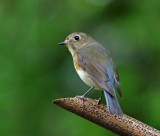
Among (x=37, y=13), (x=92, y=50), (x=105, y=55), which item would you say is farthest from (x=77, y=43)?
(x=37, y=13)

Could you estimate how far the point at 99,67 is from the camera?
122 inches

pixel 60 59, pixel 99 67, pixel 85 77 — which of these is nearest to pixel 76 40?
pixel 85 77

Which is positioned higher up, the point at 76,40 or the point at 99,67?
the point at 76,40

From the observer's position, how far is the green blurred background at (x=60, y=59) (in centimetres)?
430

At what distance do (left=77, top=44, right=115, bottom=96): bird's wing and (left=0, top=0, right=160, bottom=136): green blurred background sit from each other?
91 cm

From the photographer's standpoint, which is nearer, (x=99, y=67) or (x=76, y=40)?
(x=99, y=67)

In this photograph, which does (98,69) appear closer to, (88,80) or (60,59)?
(88,80)

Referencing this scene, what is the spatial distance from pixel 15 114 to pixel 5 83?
29 cm

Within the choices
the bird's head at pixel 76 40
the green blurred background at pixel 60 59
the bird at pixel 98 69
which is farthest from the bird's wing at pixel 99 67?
the green blurred background at pixel 60 59

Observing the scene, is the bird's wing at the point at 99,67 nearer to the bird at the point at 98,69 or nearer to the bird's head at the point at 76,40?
the bird at the point at 98,69

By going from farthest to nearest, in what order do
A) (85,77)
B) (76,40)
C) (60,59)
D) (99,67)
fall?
(60,59), (76,40), (85,77), (99,67)

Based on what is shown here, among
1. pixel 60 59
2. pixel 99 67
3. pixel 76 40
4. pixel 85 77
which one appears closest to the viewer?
pixel 99 67

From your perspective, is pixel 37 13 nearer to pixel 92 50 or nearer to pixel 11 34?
pixel 11 34

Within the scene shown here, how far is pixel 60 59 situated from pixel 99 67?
1758 mm
